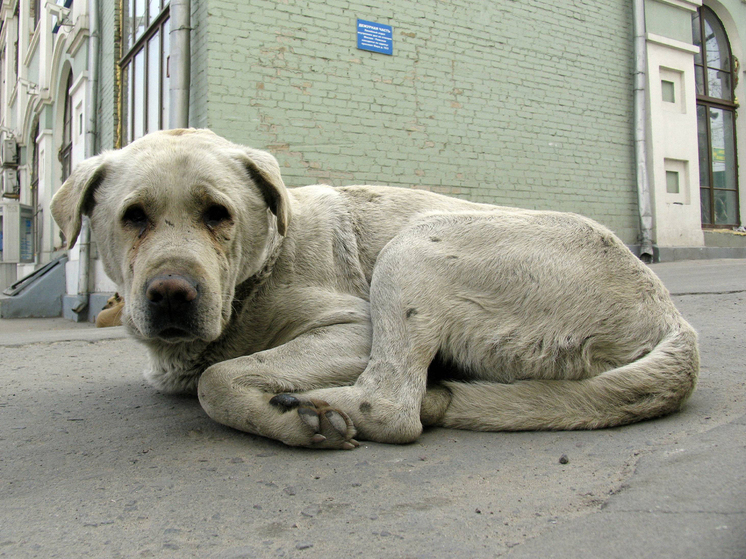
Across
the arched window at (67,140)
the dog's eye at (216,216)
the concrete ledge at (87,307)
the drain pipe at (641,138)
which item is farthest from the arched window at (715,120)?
the arched window at (67,140)

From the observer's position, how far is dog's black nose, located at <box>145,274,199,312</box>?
1897 mm

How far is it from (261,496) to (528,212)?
1.77 m

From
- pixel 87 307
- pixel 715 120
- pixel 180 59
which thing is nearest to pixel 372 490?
pixel 180 59

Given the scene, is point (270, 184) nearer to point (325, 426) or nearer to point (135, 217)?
point (135, 217)

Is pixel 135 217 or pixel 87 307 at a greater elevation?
pixel 135 217

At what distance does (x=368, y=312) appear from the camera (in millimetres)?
2521

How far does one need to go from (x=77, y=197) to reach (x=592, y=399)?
2162 mm

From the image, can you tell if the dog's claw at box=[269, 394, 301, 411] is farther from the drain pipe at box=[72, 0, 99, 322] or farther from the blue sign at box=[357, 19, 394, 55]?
the drain pipe at box=[72, 0, 99, 322]

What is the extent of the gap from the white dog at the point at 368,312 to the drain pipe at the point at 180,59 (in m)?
5.65

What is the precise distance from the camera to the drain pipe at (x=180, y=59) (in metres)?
7.70

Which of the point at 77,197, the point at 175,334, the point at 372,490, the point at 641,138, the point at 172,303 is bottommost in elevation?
the point at 372,490

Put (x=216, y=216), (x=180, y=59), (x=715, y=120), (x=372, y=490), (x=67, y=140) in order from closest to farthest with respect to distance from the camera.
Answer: (x=372, y=490), (x=216, y=216), (x=180, y=59), (x=715, y=120), (x=67, y=140)

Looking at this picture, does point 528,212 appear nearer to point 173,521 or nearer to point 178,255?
point 178,255

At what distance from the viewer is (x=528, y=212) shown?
8.79 feet
